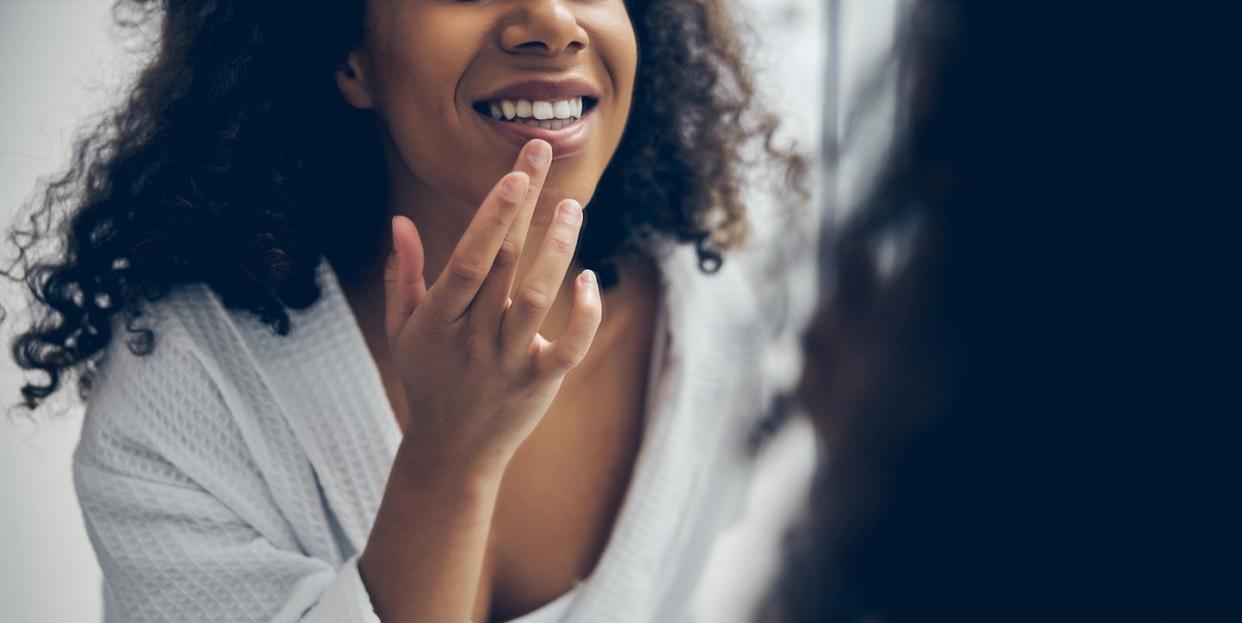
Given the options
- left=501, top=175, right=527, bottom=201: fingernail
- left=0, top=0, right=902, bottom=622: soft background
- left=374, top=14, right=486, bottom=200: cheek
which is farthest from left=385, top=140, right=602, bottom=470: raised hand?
left=0, top=0, right=902, bottom=622: soft background

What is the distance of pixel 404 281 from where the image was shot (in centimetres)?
60

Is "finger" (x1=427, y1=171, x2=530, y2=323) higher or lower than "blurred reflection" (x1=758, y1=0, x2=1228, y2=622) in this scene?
lower

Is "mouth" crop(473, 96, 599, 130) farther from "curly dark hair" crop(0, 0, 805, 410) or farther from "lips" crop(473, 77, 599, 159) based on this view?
"curly dark hair" crop(0, 0, 805, 410)

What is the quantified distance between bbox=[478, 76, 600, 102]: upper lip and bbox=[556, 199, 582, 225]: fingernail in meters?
0.13

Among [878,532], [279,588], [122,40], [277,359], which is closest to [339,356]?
[277,359]

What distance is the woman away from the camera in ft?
2.00

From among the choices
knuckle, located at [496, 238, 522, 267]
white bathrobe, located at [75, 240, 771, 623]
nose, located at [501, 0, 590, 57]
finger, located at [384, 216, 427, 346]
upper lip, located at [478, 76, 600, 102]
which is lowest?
white bathrobe, located at [75, 240, 771, 623]

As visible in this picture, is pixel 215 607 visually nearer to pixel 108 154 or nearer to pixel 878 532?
pixel 108 154

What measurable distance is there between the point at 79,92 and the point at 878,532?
85 cm

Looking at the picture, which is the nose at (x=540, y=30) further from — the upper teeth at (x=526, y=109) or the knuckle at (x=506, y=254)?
the knuckle at (x=506, y=254)

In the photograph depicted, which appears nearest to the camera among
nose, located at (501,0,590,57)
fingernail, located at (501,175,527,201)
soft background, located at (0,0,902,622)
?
fingernail, located at (501,175,527,201)

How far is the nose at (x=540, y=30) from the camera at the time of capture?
672mm

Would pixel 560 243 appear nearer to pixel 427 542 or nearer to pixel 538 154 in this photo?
pixel 538 154

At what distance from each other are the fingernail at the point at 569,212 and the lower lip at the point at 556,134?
12cm
